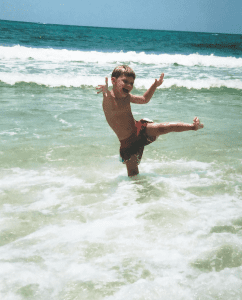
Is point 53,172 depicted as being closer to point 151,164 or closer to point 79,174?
point 79,174

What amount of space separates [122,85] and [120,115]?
323mm

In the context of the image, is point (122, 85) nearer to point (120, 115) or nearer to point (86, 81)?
point (120, 115)

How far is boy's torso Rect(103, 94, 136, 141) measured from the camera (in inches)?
119

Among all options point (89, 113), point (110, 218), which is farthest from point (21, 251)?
point (89, 113)

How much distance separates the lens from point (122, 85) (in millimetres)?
2949

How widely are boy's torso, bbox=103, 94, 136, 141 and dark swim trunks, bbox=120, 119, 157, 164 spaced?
0.06m

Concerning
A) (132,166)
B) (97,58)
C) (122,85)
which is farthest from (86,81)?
(97,58)

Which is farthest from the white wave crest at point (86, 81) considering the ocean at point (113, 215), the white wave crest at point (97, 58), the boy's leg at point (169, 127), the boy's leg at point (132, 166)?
the boy's leg at point (169, 127)

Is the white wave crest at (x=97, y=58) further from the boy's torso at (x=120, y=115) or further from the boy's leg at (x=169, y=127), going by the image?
the boy's leg at (x=169, y=127)

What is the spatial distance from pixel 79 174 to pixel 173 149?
5.27ft

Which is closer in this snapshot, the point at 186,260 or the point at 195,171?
the point at 186,260

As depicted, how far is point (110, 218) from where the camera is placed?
2578 mm

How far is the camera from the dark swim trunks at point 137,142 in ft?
10.2

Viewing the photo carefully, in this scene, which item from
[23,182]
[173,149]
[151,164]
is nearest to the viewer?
[23,182]
